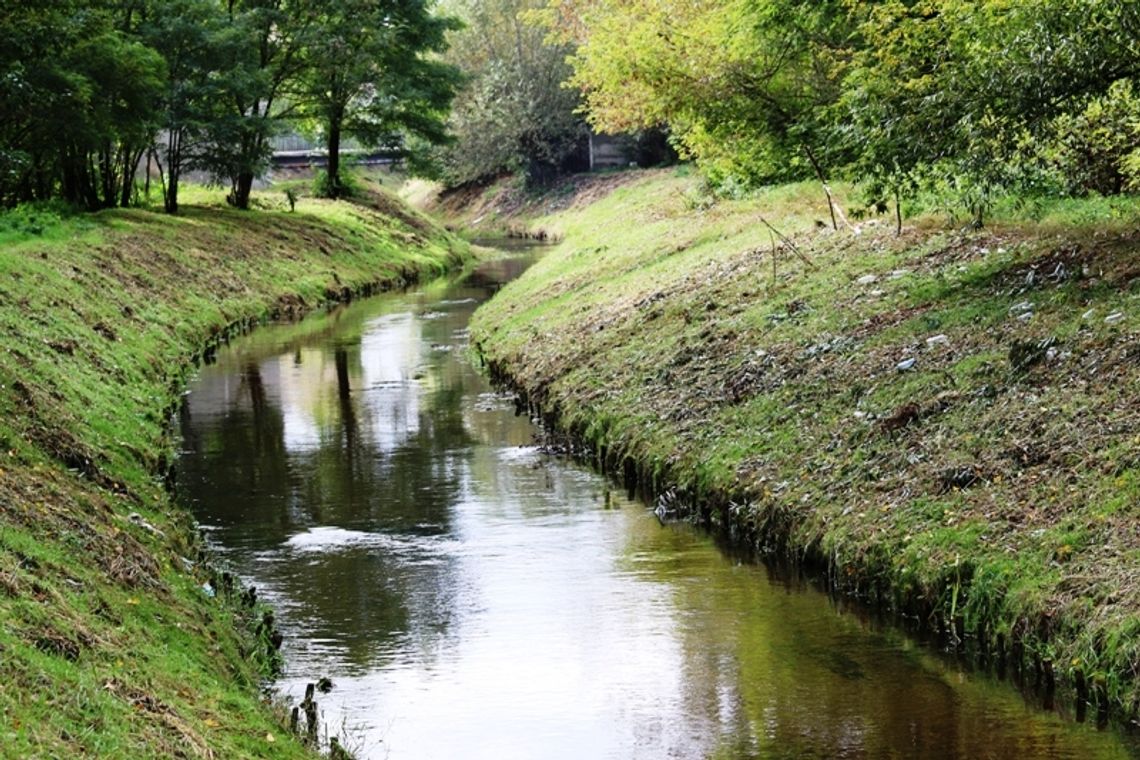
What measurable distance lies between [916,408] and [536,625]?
507 cm

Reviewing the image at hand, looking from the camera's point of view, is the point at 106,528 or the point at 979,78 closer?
the point at 106,528

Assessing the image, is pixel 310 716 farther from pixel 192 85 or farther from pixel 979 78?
pixel 192 85

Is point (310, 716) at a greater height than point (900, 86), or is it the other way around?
point (900, 86)

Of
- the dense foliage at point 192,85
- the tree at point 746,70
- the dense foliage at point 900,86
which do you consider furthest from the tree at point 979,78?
the dense foliage at point 192,85

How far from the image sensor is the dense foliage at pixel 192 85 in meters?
32.7

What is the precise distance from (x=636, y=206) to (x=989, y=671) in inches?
1733

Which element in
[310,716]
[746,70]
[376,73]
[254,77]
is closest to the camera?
[310,716]

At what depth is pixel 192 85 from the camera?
1748 inches

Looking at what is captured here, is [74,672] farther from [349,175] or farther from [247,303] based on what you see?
[349,175]

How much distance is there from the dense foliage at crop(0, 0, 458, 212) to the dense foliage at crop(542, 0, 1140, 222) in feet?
36.9

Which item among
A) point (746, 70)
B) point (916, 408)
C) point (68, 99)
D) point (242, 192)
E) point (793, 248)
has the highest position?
point (68, 99)

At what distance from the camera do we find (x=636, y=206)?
180ft

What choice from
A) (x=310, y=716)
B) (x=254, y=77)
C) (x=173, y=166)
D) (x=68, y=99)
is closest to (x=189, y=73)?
(x=254, y=77)

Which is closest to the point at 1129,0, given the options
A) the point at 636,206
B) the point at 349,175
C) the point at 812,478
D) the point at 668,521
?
the point at 812,478
